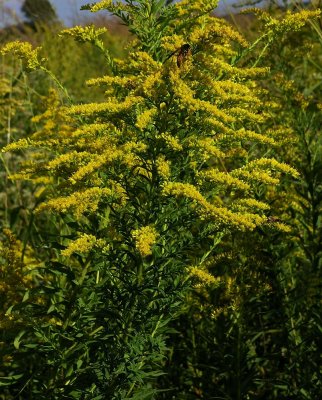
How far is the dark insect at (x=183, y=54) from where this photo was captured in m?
2.37

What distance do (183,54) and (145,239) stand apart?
2.40 feet

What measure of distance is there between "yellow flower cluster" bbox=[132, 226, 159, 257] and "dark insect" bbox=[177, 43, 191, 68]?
2.04 ft

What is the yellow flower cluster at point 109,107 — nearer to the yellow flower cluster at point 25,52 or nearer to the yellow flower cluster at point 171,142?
the yellow flower cluster at point 171,142

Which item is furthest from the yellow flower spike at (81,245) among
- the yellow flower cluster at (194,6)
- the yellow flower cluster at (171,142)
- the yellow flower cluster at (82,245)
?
the yellow flower cluster at (194,6)

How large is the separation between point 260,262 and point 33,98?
5.53 m

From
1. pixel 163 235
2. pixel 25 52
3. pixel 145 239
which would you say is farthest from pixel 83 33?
pixel 145 239

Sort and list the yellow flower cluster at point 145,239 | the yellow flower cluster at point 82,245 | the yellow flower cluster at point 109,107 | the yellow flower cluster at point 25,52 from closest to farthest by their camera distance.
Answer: the yellow flower cluster at point 145,239, the yellow flower cluster at point 82,245, the yellow flower cluster at point 109,107, the yellow flower cluster at point 25,52

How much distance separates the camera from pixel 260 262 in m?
3.03

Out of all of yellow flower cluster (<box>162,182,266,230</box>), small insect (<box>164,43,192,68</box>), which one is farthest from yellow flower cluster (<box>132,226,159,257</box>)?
small insect (<box>164,43,192,68</box>)

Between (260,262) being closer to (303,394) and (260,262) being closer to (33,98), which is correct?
(303,394)

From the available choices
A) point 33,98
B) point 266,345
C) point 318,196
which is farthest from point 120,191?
point 33,98

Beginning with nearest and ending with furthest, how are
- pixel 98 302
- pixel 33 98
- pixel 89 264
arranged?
1. pixel 98 302
2. pixel 89 264
3. pixel 33 98

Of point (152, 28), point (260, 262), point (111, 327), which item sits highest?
point (152, 28)

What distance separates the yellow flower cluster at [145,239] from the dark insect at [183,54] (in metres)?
0.62
